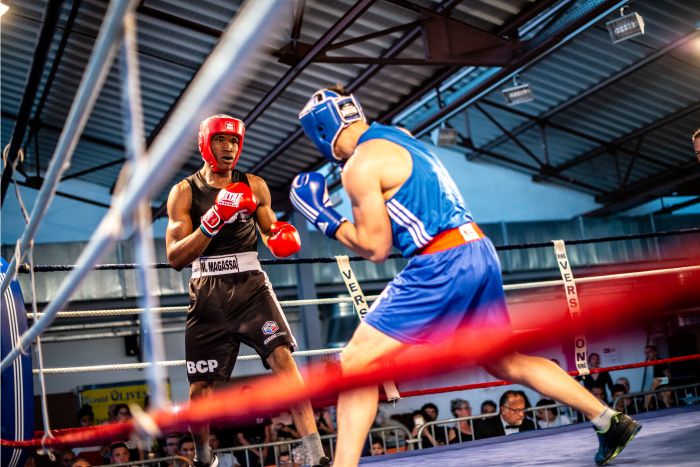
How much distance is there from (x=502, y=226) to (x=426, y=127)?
3.89 m

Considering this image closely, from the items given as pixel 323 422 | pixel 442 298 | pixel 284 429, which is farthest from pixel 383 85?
pixel 442 298

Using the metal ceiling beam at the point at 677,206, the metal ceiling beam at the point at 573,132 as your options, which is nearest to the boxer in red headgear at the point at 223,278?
the metal ceiling beam at the point at 573,132

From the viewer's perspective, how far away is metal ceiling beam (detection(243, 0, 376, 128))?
242 inches

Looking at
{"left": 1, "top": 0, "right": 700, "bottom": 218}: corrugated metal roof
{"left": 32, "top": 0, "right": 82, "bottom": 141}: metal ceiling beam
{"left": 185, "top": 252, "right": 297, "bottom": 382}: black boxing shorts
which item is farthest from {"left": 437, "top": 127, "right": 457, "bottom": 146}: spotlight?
{"left": 185, "top": 252, "right": 297, "bottom": 382}: black boxing shorts

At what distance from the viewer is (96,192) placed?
38.7ft

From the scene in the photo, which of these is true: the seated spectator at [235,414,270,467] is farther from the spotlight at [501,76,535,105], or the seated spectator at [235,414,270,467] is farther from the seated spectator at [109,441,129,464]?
the spotlight at [501,76,535,105]

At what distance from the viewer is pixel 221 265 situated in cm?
260

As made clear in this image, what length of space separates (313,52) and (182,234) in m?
4.43

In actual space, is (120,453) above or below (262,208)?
below

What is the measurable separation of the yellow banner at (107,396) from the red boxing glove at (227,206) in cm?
778

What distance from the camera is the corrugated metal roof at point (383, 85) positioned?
7051 mm

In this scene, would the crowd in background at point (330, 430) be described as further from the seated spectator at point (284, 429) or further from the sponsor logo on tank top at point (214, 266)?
the sponsor logo on tank top at point (214, 266)

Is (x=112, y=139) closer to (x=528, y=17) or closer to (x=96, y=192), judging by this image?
(x=96, y=192)

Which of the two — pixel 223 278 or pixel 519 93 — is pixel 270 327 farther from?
pixel 519 93
